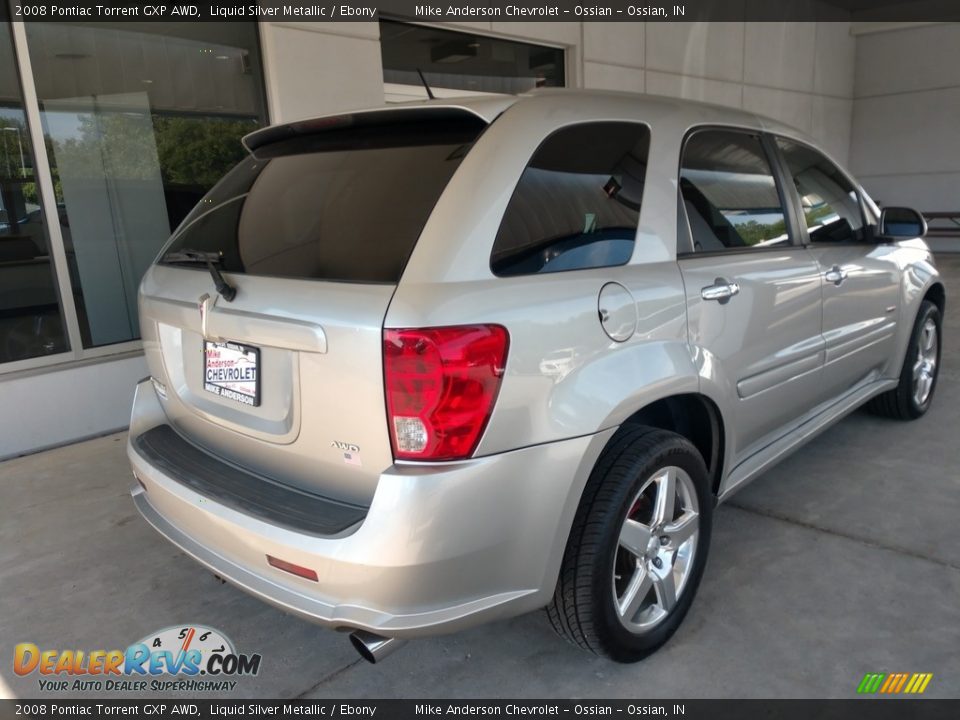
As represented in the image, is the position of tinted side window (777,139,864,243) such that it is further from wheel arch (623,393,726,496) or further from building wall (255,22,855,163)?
building wall (255,22,855,163)

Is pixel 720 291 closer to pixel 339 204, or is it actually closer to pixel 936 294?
pixel 339 204

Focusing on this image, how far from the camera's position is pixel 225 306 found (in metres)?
A: 2.08

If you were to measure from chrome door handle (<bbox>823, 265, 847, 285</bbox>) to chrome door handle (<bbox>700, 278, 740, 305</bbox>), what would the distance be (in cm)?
88

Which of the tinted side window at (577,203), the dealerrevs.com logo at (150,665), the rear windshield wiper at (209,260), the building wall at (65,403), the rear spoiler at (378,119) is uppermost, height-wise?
the rear spoiler at (378,119)

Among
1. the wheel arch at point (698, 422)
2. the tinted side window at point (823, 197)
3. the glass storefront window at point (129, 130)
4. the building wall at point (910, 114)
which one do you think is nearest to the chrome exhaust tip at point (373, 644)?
the wheel arch at point (698, 422)

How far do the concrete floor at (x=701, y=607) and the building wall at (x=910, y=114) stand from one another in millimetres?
12907

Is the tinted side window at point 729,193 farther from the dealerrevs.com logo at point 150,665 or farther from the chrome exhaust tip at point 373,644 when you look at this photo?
the dealerrevs.com logo at point 150,665

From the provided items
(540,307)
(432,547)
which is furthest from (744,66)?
(432,547)

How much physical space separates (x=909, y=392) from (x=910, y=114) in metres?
12.6

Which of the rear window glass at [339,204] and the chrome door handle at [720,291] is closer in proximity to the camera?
the rear window glass at [339,204]

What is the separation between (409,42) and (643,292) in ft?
18.3

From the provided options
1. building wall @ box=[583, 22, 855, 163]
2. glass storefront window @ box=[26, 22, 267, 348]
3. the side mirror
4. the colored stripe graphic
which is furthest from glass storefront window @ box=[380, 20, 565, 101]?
the colored stripe graphic

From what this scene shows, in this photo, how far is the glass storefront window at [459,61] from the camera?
6.82m
